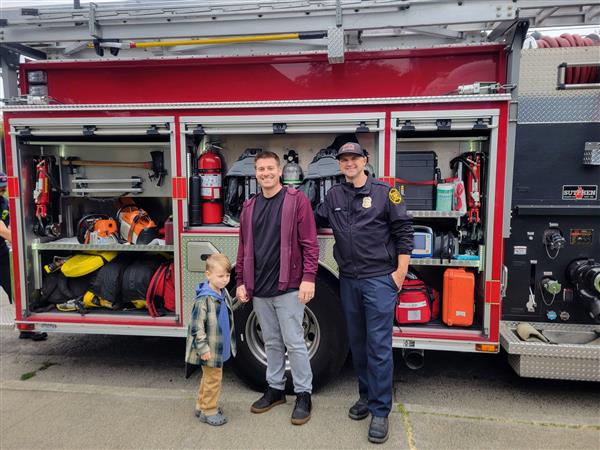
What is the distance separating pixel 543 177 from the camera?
4.03 metres

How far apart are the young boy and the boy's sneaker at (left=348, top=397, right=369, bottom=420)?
0.94 m

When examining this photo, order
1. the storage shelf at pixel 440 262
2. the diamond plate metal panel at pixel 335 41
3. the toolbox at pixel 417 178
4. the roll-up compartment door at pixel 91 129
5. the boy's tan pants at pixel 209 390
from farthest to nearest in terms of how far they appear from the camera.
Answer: the roll-up compartment door at pixel 91 129
the toolbox at pixel 417 178
the storage shelf at pixel 440 262
the diamond plate metal panel at pixel 335 41
the boy's tan pants at pixel 209 390

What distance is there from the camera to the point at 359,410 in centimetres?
348

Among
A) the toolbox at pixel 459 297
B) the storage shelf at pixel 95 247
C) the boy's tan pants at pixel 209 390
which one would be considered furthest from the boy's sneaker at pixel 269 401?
the storage shelf at pixel 95 247

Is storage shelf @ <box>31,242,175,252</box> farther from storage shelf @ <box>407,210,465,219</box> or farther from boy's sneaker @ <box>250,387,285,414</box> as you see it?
storage shelf @ <box>407,210,465,219</box>

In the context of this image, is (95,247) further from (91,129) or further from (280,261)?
(280,261)

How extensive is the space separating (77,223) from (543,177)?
4554mm

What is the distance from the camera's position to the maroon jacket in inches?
129

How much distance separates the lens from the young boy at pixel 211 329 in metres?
3.25

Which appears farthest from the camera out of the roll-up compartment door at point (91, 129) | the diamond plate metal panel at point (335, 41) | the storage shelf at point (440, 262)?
the roll-up compartment door at point (91, 129)

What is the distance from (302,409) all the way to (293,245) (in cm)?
122

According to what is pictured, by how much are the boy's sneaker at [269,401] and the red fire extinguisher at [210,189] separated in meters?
1.54

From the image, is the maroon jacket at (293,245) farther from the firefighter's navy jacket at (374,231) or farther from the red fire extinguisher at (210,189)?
the red fire extinguisher at (210,189)

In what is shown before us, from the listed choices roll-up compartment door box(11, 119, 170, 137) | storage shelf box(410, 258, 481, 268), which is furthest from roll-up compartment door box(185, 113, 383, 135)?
storage shelf box(410, 258, 481, 268)
